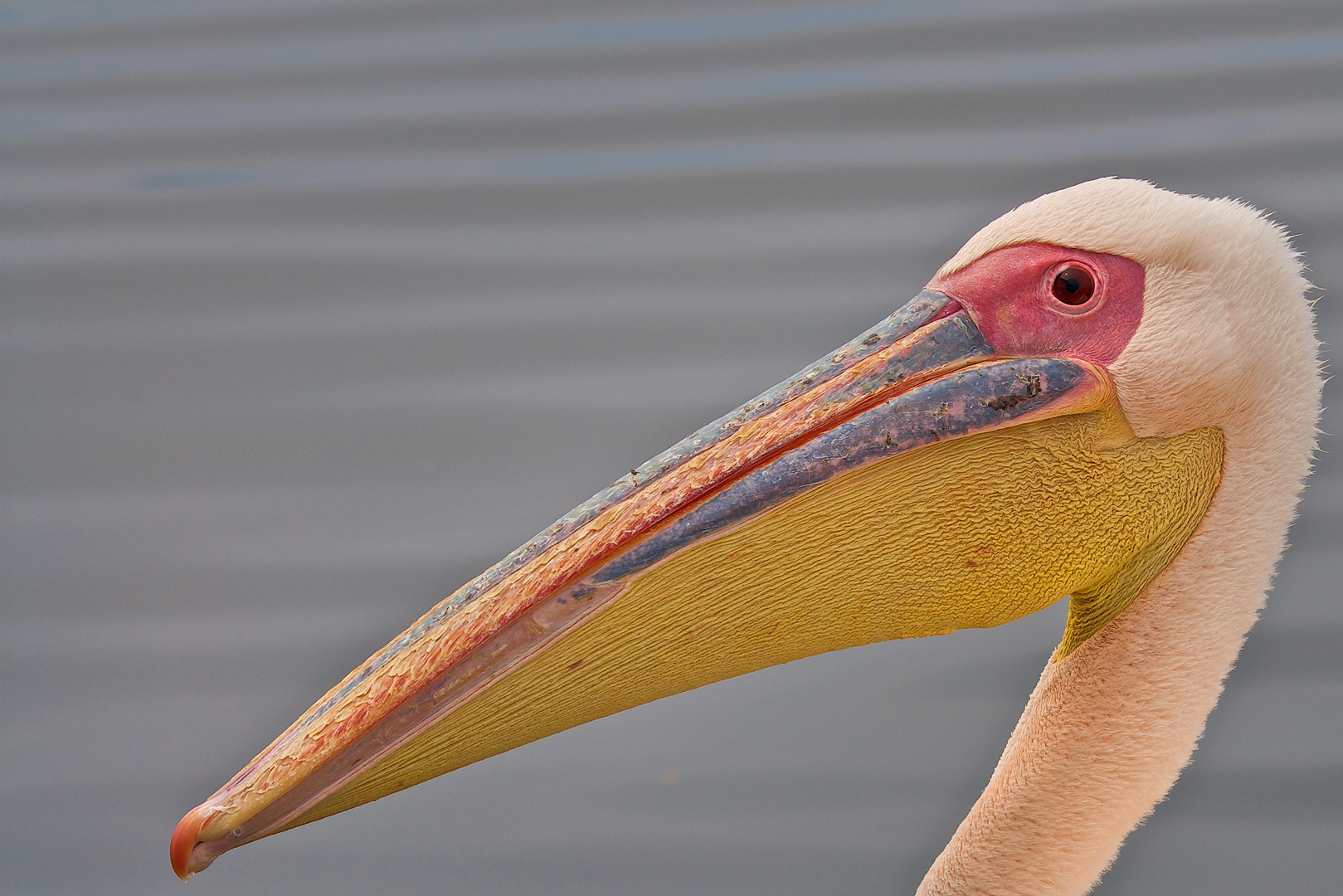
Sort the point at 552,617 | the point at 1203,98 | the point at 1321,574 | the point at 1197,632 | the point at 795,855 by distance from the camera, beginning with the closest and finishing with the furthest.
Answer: the point at 552,617 → the point at 1197,632 → the point at 795,855 → the point at 1321,574 → the point at 1203,98

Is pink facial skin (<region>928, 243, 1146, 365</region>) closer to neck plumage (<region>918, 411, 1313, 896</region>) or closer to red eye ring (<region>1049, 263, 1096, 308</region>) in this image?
red eye ring (<region>1049, 263, 1096, 308</region>)

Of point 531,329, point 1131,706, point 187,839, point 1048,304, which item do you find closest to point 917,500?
point 1048,304

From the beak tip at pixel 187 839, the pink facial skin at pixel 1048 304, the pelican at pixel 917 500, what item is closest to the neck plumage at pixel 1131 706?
the pelican at pixel 917 500

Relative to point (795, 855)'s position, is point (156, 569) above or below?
above

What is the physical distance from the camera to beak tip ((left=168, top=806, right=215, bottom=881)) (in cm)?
122

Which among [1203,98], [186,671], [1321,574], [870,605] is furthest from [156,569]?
[1203,98]

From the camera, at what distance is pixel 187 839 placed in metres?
1.22

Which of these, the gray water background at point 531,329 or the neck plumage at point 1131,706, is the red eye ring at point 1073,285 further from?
the gray water background at point 531,329

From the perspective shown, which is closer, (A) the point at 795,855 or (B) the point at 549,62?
(A) the point at 795,855

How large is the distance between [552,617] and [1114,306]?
72 cm

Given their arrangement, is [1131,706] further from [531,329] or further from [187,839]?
[531,329]

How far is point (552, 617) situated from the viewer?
1.18m

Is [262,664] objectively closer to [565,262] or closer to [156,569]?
[156,569]

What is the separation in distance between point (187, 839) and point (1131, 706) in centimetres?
112
